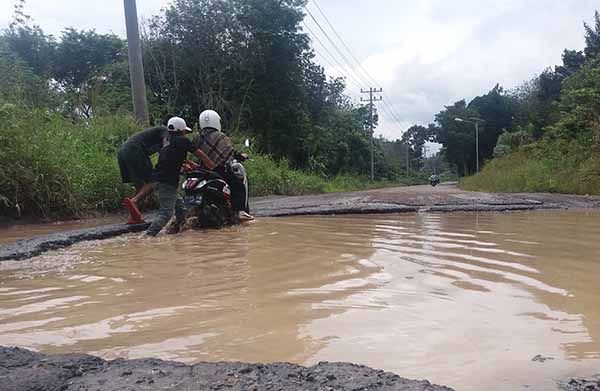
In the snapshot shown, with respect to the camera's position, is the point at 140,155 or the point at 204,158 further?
the point at 140,155

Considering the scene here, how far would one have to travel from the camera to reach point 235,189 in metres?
7.02

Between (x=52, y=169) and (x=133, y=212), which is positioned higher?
(x=52, y=169)

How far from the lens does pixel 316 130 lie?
32.0 meters

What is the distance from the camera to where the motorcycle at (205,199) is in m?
6.49

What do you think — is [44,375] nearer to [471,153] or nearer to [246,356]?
[246,356]

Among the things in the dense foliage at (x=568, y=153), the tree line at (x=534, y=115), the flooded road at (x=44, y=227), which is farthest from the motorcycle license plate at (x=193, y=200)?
the tree line at (x=534, y=115)

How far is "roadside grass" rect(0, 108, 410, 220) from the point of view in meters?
7.31

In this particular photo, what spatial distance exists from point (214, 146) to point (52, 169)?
2528 millimetres

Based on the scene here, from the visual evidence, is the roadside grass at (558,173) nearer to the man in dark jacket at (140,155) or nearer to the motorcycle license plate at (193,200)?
the motorcycle license plate at (193,200)

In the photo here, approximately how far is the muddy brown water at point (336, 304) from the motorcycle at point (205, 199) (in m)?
1.40

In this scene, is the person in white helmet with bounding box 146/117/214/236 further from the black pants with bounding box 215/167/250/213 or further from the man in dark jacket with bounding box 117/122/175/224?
the man in dark jacket with bounding box 117/122/175/224

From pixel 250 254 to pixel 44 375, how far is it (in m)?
2.77

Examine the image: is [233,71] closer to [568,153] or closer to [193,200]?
[568,153]

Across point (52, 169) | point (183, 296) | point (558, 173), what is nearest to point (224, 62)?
point (558, 173)
